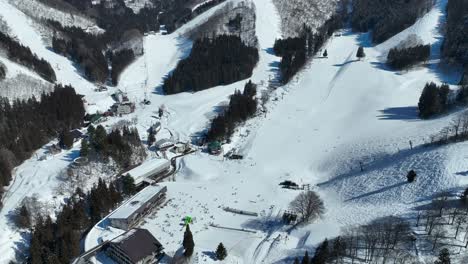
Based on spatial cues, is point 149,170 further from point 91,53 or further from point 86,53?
point 91,53

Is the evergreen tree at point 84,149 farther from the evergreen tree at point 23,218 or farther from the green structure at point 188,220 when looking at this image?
the green structure at point 188,220

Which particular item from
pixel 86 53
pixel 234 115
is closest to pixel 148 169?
pixel 234 115

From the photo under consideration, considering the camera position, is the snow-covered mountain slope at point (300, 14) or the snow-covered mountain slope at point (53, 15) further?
the snow-covered mountain slope at point (300, 14)

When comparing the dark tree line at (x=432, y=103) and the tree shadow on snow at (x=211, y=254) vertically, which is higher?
the dark tree line at (x=432, y=103)

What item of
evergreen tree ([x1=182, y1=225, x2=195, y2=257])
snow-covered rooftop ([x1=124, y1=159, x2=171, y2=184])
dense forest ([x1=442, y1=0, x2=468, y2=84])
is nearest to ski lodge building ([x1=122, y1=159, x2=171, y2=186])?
snow-covered rooftop ([x1=124, y1=159, x2=171, y2=184])

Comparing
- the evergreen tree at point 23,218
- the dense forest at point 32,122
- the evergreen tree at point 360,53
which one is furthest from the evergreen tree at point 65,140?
the evergreen tree at point 360,53

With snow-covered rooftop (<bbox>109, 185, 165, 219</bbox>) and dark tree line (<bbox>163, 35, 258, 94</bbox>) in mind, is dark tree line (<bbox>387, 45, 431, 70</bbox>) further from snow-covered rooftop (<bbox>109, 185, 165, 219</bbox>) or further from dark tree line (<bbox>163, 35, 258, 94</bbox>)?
snow-covered rooftop (<bbox>109, 185, 165, 219</bbox>)

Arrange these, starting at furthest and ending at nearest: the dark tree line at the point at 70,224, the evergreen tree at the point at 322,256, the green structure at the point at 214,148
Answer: the green structure at the point at 214,148 → the dark tree line at the point at 70,224 → the evergreen tree at the point at 322,256
